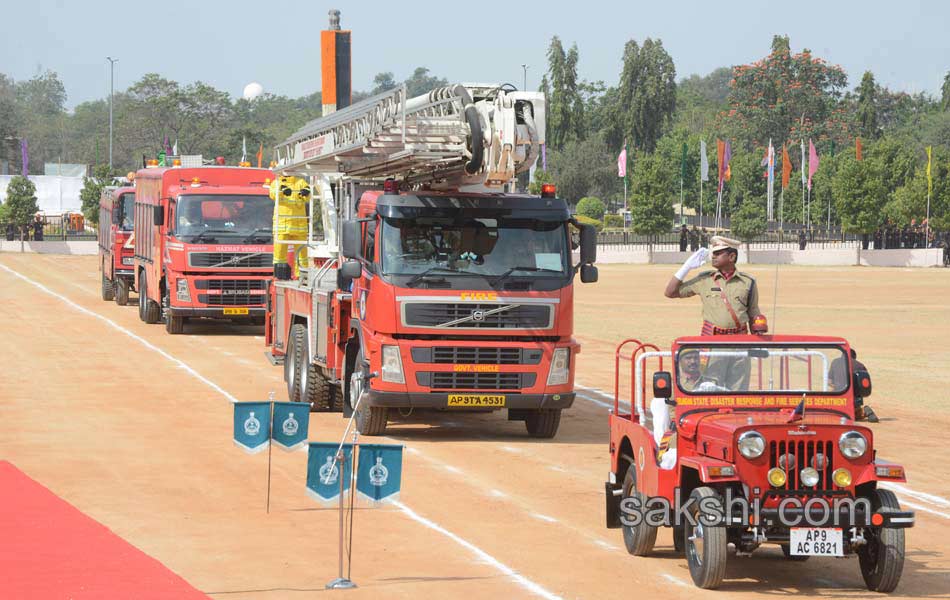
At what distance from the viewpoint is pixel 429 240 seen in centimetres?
1752

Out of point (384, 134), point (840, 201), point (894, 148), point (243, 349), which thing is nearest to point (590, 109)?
point (894, 148)

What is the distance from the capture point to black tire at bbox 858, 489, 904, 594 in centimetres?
997

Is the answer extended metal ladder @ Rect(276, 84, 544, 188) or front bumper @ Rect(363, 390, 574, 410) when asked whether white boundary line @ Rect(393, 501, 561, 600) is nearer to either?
front bumper @ Rect(363, 390, 574, 410)

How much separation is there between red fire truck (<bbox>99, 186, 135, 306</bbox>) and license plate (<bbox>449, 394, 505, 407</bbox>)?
2484 cm

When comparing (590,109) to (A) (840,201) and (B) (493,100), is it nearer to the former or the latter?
(A) (840,201)

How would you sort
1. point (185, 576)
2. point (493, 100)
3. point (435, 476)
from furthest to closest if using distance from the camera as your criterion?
point (493, 100), point (435, 476), point (185, 576)

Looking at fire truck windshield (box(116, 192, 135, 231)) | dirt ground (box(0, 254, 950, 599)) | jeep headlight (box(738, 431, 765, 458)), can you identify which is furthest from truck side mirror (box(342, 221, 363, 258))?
fire truck windshield (box(116, 192, 135, 231))

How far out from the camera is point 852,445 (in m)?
9.95

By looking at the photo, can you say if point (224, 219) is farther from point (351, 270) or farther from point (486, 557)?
point (486, 557)

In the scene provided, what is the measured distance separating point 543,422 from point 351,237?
3.21 m

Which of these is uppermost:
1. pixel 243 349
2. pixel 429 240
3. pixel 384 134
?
pixel 384 134

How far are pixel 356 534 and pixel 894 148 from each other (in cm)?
8896

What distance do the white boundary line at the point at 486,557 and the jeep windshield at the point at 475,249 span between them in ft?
13.9

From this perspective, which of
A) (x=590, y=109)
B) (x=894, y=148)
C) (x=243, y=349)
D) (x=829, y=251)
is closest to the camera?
(x=243, y=349)
